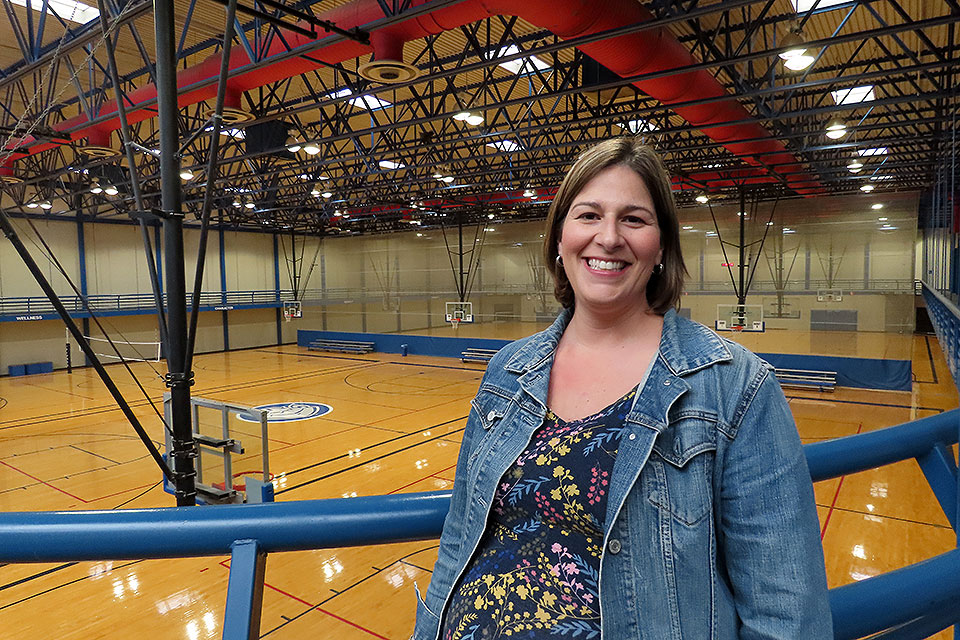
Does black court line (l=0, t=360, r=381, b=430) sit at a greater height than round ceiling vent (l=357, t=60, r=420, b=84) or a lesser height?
lesser

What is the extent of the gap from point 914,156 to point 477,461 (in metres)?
26.3

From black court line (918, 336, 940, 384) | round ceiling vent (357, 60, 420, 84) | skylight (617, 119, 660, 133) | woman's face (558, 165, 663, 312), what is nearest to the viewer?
woman's face (558, 165, 663, 312)

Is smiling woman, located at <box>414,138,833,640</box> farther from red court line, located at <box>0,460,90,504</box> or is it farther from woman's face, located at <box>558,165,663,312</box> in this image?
red court line, located at <box>0,460,90,504</box>

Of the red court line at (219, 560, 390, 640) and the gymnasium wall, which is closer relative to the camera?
the red court line at (219, 560, 390, 640)

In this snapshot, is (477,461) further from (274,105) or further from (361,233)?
(361,233)

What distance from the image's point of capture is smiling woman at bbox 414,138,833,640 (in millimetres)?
1139

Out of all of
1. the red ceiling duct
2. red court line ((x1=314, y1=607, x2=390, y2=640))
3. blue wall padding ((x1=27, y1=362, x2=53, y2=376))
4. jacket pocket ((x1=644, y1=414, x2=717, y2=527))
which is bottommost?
red court line ((x1=314, y1=607, x2=390, y2=640))

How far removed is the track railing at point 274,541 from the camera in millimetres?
1246

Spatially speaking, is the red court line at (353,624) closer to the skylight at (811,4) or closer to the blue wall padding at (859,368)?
the skylight at (811,4)

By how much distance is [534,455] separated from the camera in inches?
53.9

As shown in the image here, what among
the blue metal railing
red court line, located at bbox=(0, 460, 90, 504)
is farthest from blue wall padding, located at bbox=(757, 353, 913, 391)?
the blue metal railing

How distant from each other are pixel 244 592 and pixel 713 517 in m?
1.02

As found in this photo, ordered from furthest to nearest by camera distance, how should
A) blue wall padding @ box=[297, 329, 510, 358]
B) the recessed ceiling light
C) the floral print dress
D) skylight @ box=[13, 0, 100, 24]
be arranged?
blue wall padding @ box=[297, 329, 510, 358]
skylight @ box=[13, 0, 100, 24]
the recessed ceiling light
the floral print dress

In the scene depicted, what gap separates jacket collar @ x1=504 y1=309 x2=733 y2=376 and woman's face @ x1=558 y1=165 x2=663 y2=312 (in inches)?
5.3
